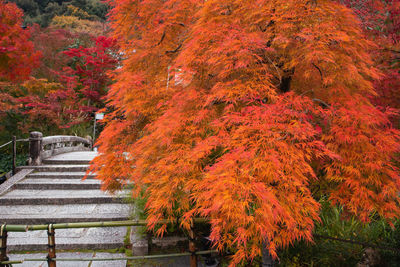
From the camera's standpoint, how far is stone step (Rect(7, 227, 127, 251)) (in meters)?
3.78

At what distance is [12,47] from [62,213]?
7.17 meters

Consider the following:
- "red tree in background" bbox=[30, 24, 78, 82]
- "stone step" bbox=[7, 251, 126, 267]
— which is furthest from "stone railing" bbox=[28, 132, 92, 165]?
"red tree in background" bbox=[30, 24, 78, 82]

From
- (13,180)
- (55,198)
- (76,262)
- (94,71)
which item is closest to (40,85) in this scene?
(94,71)

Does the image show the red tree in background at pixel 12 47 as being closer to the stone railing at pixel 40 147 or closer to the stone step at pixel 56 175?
the stone railing at pixel 40 147

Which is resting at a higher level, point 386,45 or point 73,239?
point 386,45

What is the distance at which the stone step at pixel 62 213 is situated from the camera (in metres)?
4.33

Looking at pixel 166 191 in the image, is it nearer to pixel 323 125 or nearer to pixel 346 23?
pixel 323 125

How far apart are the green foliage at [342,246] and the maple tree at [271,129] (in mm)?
815

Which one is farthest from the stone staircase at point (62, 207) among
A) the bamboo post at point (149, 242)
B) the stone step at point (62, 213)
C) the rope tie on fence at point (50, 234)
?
the rope tie on fence at point (50, 234)

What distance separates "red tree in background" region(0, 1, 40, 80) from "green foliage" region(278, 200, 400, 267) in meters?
10.5

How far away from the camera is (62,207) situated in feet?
16.1

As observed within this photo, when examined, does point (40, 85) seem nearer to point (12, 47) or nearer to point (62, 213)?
point (12, 47)

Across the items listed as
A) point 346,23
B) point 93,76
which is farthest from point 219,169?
point 93,76

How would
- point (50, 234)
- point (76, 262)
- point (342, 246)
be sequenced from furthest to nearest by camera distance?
point (76, 262) < point (342, 246) < point (50, 234)
